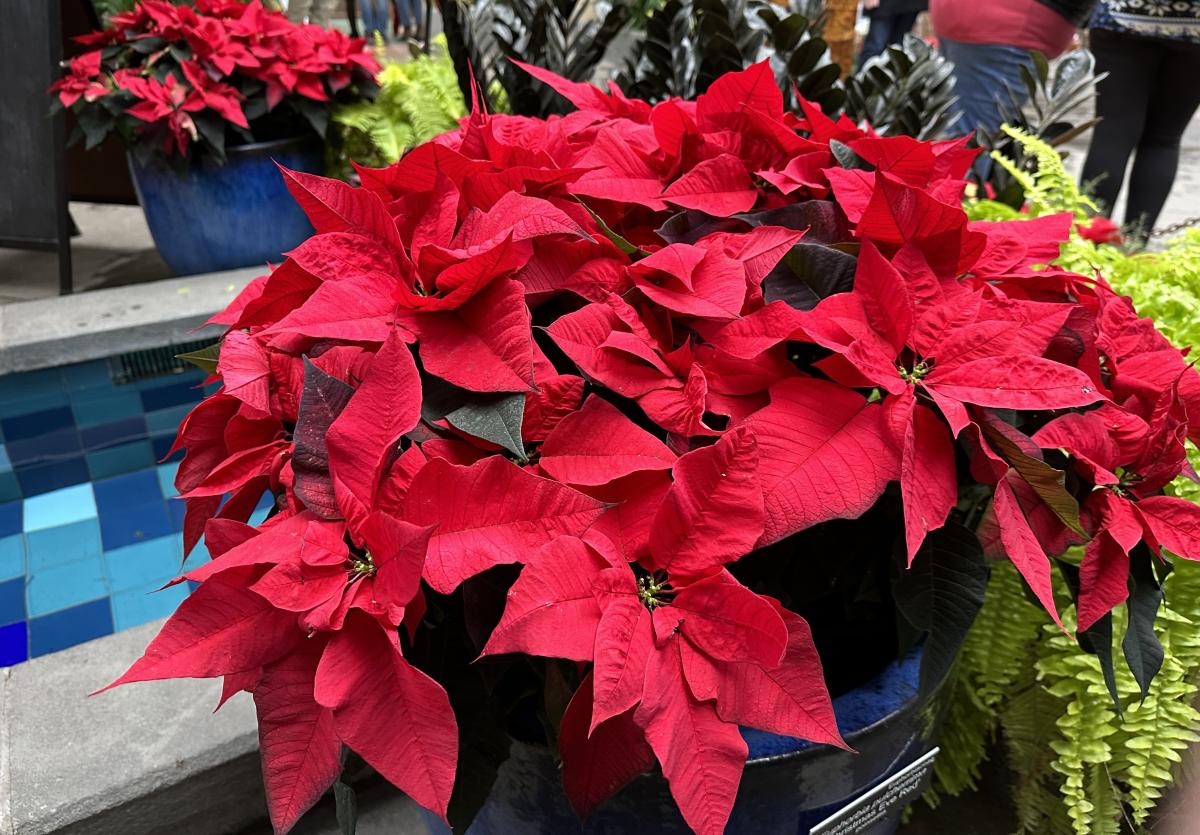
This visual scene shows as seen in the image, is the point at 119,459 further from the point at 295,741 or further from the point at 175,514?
the point at 295,741

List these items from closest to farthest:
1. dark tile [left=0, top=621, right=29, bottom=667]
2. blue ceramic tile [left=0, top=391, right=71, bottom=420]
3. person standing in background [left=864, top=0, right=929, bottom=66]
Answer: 1. dark tile [left=0, top=621, right=29, bottom=667]
2. blue ceramic tile [left=0, top=391, right=71, bottom=420]
3. person standing in background [left=864, top=0, right=929, bottom=66]

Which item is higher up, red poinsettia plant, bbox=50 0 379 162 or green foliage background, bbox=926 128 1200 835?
red poinsettia plant, bbox=50 0 379 162

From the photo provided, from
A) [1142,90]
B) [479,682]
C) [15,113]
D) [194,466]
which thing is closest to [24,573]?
[15,113]

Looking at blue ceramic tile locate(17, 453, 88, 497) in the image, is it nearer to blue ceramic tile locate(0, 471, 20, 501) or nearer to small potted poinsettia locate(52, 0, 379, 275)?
blue ceramic tile locate(0, 471, 20, 501)

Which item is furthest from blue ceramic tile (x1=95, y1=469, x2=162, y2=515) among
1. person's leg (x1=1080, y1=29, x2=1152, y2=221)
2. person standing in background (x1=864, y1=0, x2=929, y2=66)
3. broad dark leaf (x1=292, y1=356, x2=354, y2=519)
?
person standing in background (x1=864, y1=0, x2=929, y2=66)

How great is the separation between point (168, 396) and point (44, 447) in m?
0.28

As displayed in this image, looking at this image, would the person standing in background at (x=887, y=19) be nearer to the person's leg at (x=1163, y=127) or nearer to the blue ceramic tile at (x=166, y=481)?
the person's leg at (x=1163, y=127)

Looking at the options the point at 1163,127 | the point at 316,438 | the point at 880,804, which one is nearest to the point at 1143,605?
the point at 880,804

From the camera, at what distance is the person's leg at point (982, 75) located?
2.10 metres

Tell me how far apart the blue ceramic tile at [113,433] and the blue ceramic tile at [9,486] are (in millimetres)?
160

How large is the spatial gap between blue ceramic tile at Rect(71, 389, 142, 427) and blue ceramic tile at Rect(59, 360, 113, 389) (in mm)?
25

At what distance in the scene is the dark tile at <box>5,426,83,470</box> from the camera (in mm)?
1962

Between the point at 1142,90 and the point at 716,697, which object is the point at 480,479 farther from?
the point at 1142,90

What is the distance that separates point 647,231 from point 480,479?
34 cm
